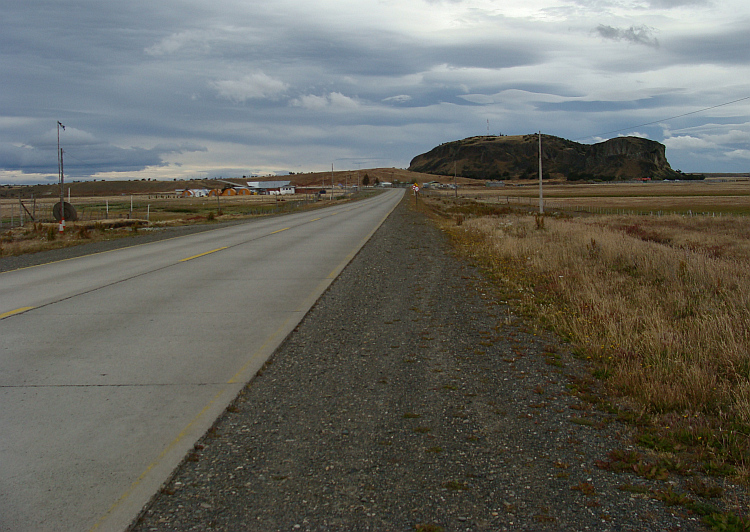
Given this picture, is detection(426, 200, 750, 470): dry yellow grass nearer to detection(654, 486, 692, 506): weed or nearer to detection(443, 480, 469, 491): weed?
detection(654, 486, 692, 506): weed

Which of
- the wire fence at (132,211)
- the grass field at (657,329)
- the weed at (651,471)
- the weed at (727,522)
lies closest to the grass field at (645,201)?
the wire fence at (132,211)

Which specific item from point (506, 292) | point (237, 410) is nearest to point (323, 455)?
point (237, 410)

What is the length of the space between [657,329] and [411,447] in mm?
4865

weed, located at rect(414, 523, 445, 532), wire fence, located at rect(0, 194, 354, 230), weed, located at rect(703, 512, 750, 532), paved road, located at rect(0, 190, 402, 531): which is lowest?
weed, located at rect(414, 523, 445, 532)

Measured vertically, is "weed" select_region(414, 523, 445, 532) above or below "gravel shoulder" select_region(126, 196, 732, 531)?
below

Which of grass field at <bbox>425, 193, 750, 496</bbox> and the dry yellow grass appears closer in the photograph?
grass field at <bbox>425, 193, 750, 496</bbox>

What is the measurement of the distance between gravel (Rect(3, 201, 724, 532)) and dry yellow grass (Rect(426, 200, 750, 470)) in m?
0.60

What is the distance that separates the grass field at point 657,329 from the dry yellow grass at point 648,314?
0.02 metres

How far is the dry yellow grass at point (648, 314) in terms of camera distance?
5.16m

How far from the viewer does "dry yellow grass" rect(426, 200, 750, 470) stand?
5.16m

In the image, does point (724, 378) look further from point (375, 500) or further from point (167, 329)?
point (167, 329)

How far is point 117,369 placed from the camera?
606 centimetres

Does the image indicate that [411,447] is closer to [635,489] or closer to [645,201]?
[635,489]

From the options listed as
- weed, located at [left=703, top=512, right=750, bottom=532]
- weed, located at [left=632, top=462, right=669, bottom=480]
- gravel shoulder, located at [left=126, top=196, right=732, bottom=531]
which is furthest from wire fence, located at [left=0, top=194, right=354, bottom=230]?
weed, located at [left=703, top=512, right=750, bottom=532]
